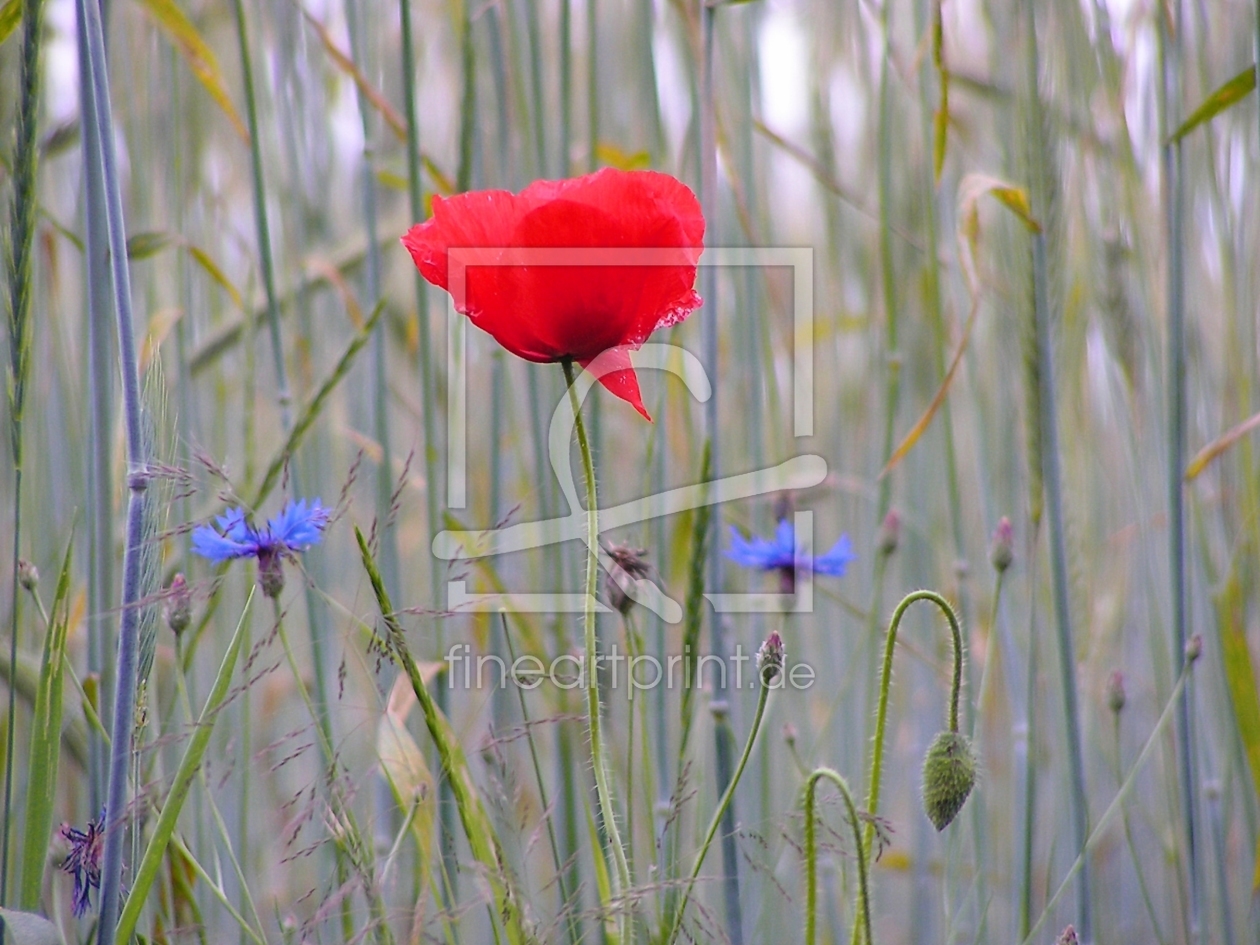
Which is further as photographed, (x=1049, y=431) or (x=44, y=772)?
(x=1049, y=431)

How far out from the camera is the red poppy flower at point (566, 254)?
0.43 metres

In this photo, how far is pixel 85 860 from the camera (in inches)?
20.0

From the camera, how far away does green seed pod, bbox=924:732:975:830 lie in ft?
1.62

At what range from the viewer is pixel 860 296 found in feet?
4.59

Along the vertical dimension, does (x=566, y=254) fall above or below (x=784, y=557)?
above

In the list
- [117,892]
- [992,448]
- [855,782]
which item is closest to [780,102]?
[992,448]

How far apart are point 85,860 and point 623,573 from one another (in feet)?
0.99

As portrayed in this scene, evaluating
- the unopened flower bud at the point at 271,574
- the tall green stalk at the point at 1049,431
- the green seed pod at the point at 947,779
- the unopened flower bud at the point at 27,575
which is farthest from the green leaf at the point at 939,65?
the unopened flower bud at the point at 27,575

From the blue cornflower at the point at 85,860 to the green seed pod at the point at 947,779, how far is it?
402mm

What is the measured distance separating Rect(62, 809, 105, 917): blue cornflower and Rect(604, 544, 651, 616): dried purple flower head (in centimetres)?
28

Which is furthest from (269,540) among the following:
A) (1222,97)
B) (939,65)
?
(1222,97)

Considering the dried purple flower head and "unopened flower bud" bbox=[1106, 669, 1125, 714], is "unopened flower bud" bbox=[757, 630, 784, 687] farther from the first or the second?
"unopened flower bud" bbox=[1106, 669, 1125, 714]

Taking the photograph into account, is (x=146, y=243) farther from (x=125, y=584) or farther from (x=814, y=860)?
(x=814, y=860)

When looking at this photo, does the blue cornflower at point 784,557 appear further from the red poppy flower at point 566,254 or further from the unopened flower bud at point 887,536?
the red poppy flower at point 566,254
